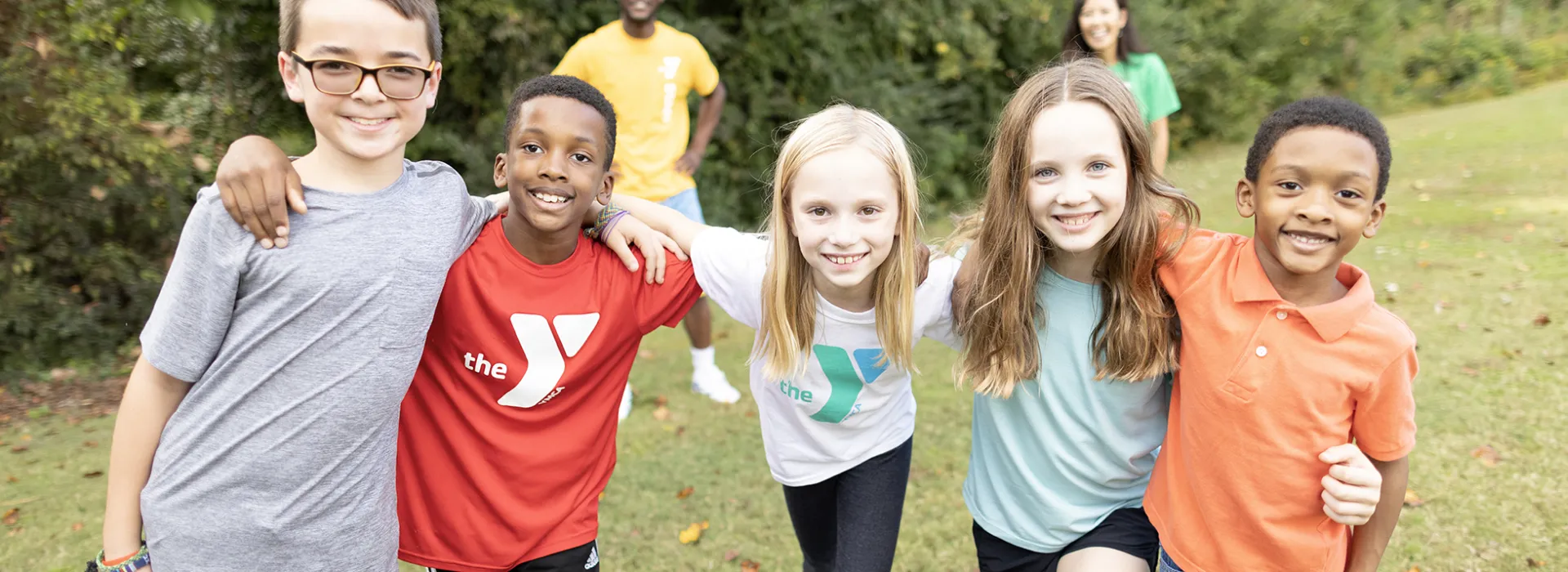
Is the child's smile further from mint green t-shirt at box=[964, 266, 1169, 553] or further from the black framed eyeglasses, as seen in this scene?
the black framed eyeglasses

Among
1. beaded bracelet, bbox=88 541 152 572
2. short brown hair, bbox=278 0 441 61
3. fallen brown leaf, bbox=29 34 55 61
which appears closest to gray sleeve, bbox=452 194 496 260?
short brown hair, bbox=278 0 441 61

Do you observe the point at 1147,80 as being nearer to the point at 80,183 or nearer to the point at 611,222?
the point at 611,222

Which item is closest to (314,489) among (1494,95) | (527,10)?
(527,10)

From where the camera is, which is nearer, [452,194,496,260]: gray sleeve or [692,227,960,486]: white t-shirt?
[452,194,496,260]: gray sleeve

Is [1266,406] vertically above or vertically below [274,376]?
below

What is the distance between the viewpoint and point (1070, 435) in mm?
2496

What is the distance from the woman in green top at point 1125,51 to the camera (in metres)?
5.38

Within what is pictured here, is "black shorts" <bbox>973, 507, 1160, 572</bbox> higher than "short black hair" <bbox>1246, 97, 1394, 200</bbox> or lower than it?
lower

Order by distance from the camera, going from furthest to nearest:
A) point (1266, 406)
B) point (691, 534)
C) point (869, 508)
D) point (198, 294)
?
point (691, 534), point (869, 508), point (1266, 406), point (198, 294)

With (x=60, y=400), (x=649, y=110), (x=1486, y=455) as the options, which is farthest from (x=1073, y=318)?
(x=60, y=400)

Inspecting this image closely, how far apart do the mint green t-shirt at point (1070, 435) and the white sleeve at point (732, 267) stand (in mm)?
767

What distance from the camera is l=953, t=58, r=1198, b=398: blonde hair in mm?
2387

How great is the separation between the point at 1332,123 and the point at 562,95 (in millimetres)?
1821

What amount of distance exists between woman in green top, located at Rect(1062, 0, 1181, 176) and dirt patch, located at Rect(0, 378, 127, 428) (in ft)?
20.4
